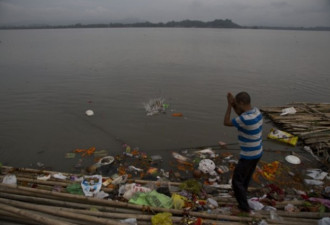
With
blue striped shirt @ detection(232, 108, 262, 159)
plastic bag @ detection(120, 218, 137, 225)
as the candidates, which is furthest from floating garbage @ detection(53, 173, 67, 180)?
blue striped shirt @ detection(232, 108, 262, 159)

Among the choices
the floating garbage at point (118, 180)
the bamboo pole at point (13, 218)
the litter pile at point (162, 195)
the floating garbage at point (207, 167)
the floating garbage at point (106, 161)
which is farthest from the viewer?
the floating garbage at point (106, 161)

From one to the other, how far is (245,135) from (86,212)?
3.12 metres

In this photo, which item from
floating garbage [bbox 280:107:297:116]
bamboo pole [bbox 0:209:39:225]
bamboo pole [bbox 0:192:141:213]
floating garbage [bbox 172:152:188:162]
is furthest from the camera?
floating garbage [bbox 280:107:297:116]

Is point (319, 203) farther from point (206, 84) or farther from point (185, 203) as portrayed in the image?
point (206, 84)

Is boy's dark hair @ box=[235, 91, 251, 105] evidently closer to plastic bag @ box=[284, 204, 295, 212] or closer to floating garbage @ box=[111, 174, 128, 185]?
plastic bag @ box=[284, 204, 295, 212]

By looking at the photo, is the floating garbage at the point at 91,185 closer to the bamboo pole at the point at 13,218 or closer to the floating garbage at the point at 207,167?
the bamboo pole at the point at 13,218

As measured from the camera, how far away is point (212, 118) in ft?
34.5

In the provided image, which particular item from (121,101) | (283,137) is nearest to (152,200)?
(283,137)

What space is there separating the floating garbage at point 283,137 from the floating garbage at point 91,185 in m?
6.27

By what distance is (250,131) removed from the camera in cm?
382

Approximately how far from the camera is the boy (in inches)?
148

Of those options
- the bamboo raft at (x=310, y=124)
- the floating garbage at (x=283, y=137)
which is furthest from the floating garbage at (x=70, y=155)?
the bamboo raft at (x=310, y=124)

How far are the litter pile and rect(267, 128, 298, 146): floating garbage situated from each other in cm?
109

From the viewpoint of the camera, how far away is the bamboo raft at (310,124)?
7.56 m
